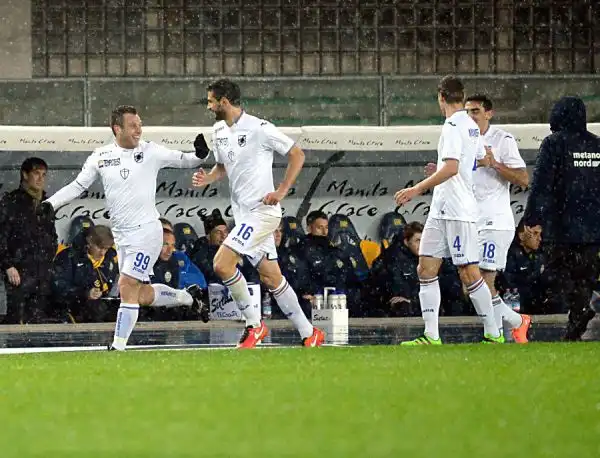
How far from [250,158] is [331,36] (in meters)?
11.5

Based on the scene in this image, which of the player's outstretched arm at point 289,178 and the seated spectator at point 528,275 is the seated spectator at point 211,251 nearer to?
the seated spectator at point 528,275

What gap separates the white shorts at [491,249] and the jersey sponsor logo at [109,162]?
2973 millimetres

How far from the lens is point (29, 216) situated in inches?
731

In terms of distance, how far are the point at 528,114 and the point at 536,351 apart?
1256cm

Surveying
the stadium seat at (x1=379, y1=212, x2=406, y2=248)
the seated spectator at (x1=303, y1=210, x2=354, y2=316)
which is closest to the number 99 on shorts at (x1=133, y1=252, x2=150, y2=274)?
the seated spectator at (x1=303, y1=210, x2=354, y2=316)

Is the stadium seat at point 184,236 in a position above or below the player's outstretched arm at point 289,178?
below

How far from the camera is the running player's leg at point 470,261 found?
45.5 ft

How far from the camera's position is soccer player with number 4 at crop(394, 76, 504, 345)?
13.9 meters

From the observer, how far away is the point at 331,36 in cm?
2541

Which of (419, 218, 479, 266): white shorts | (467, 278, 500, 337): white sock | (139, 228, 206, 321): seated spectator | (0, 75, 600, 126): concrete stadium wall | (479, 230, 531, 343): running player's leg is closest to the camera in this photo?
(419, 218, 479, 266): white shorts

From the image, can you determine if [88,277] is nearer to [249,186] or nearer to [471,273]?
[249,186]

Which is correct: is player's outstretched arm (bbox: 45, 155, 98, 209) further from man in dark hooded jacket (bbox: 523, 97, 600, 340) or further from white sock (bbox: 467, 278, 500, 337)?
man in dark hooded jacket (bbox: 523, 97, 600, 340)

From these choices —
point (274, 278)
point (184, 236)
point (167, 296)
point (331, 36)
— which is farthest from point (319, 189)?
point (274, 278)

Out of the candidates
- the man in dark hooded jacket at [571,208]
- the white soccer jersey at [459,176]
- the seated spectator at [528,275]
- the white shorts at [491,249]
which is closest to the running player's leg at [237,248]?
the white soccer jersey at [459,176]
